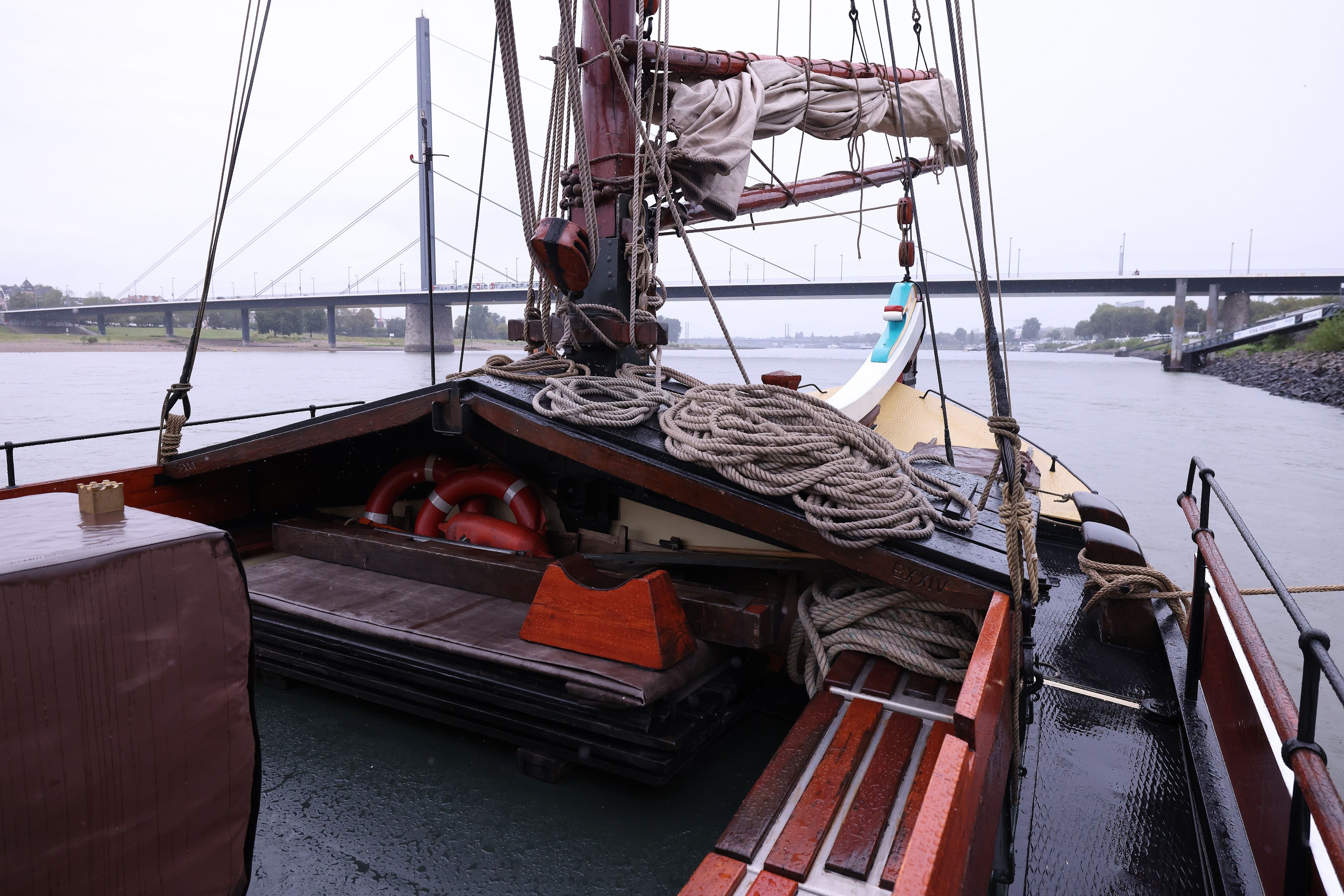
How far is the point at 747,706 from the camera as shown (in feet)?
9.90

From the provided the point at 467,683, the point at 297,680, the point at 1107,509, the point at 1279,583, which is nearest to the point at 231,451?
the point at 297,680

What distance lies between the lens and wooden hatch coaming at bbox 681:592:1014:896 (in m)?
1.44

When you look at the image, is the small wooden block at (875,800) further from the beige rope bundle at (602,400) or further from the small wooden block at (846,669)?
the beige rope bundle at (602,400)

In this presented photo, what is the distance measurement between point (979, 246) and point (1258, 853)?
1919 millimetres

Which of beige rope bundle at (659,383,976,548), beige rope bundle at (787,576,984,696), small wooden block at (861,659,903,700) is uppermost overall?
beige rope bundle at (659,383,976,548)

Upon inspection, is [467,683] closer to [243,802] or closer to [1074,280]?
[243,802]

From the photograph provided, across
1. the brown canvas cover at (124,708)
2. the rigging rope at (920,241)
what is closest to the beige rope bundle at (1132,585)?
the rigging rope at (920,241)

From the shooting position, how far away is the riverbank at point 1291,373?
24266mm

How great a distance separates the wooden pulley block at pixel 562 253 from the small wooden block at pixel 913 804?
2518mm

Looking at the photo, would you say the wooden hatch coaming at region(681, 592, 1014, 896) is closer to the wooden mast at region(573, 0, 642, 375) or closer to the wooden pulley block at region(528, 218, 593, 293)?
the wooden pulley block at region(528, 218, 593, 293)

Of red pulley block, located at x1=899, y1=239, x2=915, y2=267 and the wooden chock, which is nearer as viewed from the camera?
the wooden chock

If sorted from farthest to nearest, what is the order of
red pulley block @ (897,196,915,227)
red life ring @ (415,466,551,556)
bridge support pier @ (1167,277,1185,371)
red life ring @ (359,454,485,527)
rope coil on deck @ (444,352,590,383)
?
bridge support pier @ (1167,277,1185,371)
red pulley block @ (897,196,915,227)
red life ring @ (359,454,485,527)
red life ring @ (415,466,551,556)
rope coil on deck @ (444,352,590,383)

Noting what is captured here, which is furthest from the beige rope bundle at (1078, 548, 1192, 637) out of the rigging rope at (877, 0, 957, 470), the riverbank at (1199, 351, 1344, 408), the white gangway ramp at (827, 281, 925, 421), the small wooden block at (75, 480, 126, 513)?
the riverbank at (1199, 351, 1344, 408)

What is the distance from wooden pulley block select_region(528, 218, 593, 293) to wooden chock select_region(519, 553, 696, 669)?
1.52m
